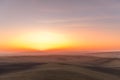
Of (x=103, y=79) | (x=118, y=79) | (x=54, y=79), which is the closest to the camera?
(x=54, y=79)

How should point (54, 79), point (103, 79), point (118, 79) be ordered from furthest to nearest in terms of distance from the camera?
point (118, 79) < point (103, 79) < point (54, 79)

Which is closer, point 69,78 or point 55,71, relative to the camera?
point 69,78

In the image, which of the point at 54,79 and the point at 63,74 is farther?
the point at 63,74

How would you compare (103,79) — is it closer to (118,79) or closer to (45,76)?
(118,79)

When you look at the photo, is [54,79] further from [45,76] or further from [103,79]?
[103,79]

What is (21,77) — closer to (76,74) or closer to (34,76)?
(34,76)

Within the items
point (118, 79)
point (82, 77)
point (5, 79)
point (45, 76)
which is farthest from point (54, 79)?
point (118, 79)

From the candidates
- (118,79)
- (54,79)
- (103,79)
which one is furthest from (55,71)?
(118,79)
